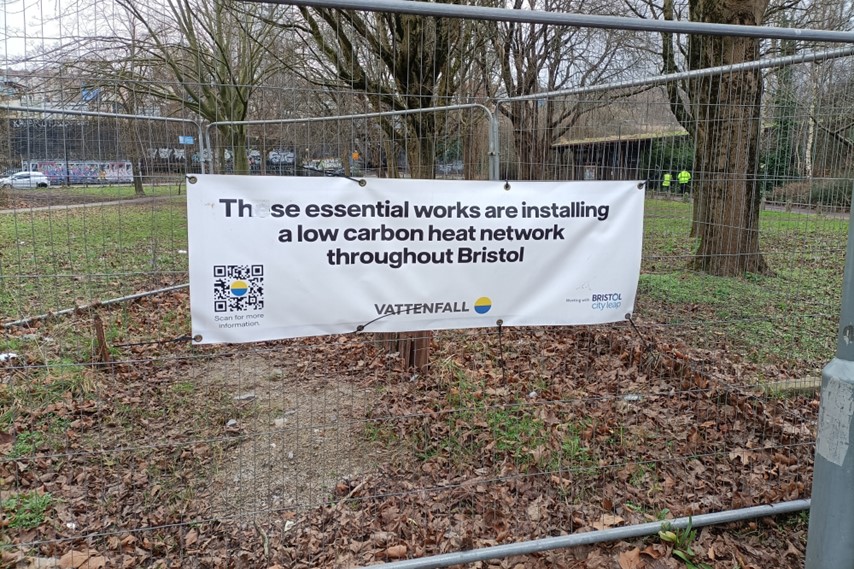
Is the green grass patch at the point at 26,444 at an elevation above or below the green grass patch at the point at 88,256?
below

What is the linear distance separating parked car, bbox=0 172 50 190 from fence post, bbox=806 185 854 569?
14.3 feet

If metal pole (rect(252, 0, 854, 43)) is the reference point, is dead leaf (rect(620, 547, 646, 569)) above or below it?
below

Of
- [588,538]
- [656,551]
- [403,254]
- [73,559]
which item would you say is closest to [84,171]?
[73,559]

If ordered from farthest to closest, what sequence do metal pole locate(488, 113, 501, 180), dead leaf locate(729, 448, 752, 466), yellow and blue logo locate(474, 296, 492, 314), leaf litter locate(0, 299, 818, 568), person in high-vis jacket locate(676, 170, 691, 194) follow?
metal pole locate(488, 113, 501, 180) < dead leaf locate(729, 448, 752, 466) < person in high-vis jacket locate(676, 170, 691, 194) < leaf litter locate(0, 299, 818, 568) < yellow and blue logo locate(474, 296, 492, 314)

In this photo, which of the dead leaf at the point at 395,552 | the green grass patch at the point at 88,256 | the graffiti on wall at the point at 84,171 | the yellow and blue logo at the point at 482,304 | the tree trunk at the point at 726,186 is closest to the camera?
the yellow and blue logo at the point at 482,304

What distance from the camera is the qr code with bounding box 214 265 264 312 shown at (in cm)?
268

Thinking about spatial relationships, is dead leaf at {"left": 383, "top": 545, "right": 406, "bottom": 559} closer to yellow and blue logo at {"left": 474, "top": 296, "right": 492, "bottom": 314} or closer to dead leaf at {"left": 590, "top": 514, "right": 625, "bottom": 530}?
dead leaf at {"left": 590, "top": 514, "right": 625, "bottom": 530}

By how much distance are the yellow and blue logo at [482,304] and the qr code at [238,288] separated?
1.04 meters

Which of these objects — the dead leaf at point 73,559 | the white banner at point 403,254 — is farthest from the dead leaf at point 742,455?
the dead leaf at point 73,559

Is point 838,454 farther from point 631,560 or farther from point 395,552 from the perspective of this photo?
point 395,552

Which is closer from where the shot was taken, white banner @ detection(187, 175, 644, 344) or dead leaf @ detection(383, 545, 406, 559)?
white banner @ detection(187, 175, 644, 344)

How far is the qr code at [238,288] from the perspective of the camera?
8.80ft

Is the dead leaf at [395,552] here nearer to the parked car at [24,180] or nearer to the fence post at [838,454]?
the fence post at [838,454]

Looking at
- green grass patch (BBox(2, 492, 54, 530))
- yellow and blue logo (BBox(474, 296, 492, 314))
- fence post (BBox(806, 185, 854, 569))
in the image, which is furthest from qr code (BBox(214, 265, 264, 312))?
fence post (BBox(806, 185, 854, 569))
